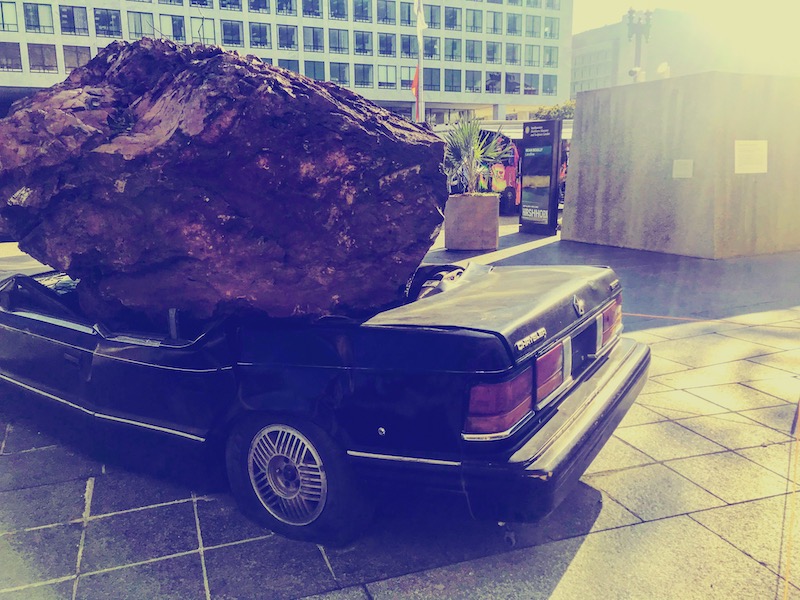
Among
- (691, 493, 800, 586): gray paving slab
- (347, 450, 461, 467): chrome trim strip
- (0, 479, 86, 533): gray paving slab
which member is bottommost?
(0, 479, 86, 533): gray paving slab

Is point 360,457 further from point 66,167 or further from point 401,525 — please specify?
point 66,167

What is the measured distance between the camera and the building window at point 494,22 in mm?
70113

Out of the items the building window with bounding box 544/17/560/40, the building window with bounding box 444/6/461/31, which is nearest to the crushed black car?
the building window with bounding box 444/6/461/31

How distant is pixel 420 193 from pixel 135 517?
2074 millimetres

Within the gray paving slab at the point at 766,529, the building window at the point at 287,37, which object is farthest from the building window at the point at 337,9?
the gray paving slab at the point at 766,529

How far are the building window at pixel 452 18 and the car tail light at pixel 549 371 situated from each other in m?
70.3

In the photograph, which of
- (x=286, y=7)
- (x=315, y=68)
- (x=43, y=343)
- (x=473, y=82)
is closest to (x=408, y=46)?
(x=473, y=82)

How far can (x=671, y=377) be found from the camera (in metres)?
5.20

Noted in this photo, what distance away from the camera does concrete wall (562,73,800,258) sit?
10.8 meters

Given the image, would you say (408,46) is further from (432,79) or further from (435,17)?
(435,17)

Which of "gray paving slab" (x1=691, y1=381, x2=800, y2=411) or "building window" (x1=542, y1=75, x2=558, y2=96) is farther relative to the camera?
"building window" (x1=542, y1=75, x2=558, y2=96)

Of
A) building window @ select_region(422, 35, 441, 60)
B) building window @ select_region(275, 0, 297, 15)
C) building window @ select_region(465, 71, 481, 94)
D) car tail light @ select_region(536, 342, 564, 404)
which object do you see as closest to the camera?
car tail light @ select_region(536, 342, 564, 404)

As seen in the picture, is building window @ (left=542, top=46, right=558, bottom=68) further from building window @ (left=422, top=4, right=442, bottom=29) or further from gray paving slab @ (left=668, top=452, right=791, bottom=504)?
gray paving slab @ (left=668, top=452, right=791, bottom=504)

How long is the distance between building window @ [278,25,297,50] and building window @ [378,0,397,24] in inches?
351
